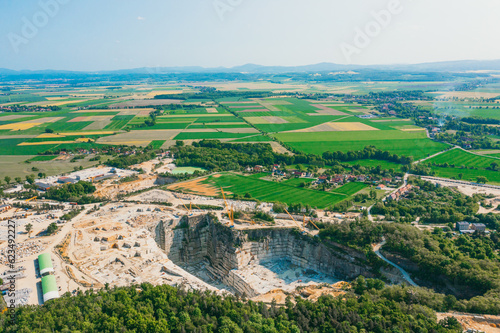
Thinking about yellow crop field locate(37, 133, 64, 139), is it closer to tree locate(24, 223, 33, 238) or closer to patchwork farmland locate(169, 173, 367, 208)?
patchwork farmland locate(169, 173, 367, 208)

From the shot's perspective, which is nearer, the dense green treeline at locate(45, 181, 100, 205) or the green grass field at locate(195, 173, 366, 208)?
the dense green treeline at locate(45, 181, 100, 205)

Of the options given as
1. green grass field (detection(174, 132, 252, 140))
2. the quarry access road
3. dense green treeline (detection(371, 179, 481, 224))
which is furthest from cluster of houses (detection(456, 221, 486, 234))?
green grass field (detection(174, 132, 252, 140))

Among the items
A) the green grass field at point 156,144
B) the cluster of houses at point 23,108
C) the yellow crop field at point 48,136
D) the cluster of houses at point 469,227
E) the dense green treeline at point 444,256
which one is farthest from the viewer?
the cluster of houses at point 23,108

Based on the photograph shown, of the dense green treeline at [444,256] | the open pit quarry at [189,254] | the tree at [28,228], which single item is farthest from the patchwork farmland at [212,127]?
the dense green treeline at [444,256]

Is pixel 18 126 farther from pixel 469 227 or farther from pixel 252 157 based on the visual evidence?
pixel 469 227

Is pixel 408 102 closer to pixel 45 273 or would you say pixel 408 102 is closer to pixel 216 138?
pixel 216 138

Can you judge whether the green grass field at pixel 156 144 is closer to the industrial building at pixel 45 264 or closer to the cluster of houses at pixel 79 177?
the cluster of houses at pixel 79 177

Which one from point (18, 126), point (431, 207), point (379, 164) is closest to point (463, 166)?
point (379, 164)
